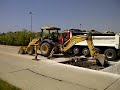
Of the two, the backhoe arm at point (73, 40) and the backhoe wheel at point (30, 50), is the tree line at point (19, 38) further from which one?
the backhoe arm at point (73, 40)

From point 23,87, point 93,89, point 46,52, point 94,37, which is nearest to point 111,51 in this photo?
point 94,37

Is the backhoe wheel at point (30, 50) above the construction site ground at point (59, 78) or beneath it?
above

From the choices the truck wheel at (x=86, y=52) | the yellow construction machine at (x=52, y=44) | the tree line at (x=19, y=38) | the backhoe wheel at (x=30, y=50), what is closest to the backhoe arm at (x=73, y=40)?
the yellow construction machine at (x=52, y=44)

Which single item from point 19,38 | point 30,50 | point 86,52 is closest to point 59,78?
point 86,52

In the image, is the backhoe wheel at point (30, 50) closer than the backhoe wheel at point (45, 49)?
No

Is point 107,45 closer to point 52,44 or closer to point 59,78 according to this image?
point 52,44

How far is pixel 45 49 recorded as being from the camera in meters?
15.3

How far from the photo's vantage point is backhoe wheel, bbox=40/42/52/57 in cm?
1497

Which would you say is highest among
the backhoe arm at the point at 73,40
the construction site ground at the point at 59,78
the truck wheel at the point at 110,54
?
the backhoe arm at the point at 73,40

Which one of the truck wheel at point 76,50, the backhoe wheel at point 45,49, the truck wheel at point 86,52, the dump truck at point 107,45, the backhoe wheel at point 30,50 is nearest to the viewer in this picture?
the dump truck at point 107,45

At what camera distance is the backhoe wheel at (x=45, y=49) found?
1497 centimetres

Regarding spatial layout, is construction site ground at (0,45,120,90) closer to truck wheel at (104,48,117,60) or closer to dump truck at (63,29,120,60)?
truck wheel at (104,48,117,60)

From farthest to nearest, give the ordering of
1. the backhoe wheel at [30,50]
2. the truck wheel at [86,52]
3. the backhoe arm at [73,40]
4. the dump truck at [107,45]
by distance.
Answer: the backhoe wheel at [30,50]
the truck wheel at [86,52]
the dump truck at [107,45]
the backhoe arm at [73,40]

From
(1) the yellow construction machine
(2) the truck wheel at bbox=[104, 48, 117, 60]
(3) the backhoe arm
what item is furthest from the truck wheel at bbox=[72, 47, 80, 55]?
(2) the truck wheel at bbox=[104, 48, 117, 60]
